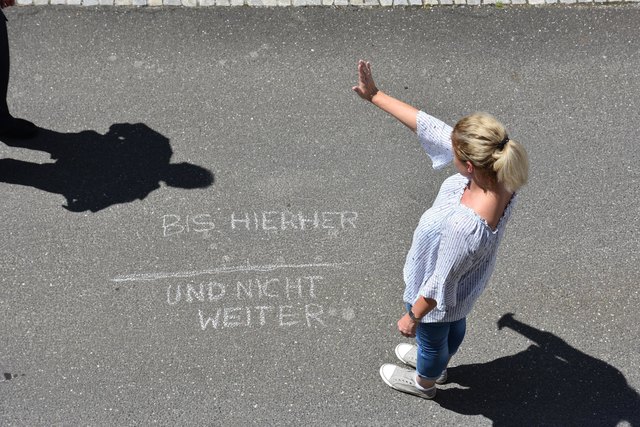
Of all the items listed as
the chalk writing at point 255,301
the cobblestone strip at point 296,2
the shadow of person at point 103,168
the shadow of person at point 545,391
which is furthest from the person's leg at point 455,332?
the cobblestone strip at point 296,2

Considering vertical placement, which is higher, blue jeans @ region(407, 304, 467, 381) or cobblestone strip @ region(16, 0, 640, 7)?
cobblestone strip @ region(16, 0, 640, 7)

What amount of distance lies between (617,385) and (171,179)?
342 centimetres

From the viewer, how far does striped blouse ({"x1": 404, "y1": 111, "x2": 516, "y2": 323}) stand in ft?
9.95

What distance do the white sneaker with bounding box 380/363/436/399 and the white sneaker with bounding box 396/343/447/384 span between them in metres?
0.08

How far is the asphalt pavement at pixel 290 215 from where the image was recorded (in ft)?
14.3

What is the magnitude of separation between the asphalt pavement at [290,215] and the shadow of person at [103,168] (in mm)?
15

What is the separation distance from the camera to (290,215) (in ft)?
16.6

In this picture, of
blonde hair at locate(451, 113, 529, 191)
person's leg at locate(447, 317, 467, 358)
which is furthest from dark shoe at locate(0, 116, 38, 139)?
blonde hair at locate(451, 113, 529, 191)

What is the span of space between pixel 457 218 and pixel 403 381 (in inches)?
64.2

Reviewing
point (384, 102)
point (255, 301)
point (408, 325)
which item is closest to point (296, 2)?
point (255, 301)

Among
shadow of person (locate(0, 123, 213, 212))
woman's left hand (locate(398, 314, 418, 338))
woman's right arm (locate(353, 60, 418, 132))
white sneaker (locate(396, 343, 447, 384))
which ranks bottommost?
white sneaker (locate(396, 343, 447, 384))

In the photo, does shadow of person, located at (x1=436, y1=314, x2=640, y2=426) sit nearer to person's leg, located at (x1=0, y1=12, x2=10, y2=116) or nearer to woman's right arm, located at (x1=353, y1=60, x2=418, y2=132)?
woman's right arm, located at (x1=353, y1=60, x2=418, y2=132)

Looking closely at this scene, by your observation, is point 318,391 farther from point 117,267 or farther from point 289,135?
point 289,135

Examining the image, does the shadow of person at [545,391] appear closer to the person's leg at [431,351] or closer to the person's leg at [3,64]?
the person's leg at [431,351]
